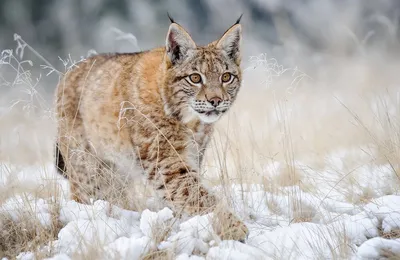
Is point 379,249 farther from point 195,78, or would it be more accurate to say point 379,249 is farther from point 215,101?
point 195,78

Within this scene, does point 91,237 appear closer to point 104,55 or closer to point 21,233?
point 21,233

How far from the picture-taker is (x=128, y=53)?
21.1ft

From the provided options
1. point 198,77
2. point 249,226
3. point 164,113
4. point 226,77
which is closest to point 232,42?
point 226,77

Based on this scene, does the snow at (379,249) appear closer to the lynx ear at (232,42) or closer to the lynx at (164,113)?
the lynx at (164,113)

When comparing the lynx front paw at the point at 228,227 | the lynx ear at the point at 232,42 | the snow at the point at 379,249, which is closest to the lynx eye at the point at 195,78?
the lynx ear at the point at 232,42

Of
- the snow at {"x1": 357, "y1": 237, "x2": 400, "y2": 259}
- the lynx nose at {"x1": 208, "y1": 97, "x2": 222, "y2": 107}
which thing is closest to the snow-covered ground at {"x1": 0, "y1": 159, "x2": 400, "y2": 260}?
the snow at {"x1": 357, "y1": 237, "x2": 400, "y2": 259}

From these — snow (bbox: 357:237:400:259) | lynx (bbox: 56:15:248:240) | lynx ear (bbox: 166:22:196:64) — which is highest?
lynx ear (bbox: 166:22:196:64)

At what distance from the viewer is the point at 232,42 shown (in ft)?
18.7

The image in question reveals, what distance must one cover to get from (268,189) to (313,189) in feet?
1.34

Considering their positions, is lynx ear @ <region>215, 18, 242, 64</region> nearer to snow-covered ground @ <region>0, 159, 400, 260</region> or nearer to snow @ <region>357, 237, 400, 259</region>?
snow-covered ground @ <region>0, 159, 400, 260</region>

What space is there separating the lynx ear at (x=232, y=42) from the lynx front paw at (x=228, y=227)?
6.33 ft

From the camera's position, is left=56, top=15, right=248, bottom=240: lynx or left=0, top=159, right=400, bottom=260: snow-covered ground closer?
left=0, top=159, right=400, bottom=260: snow-covered ground

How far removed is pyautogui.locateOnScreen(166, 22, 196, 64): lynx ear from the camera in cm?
546

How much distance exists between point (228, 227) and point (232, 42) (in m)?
2.07
